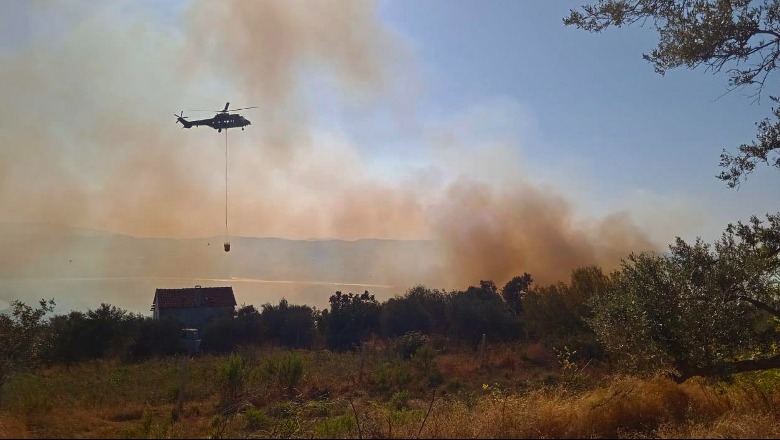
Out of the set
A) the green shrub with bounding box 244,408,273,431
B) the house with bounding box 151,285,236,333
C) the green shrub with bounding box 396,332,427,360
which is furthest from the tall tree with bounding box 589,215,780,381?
the house with bounding box 151,285,236,333

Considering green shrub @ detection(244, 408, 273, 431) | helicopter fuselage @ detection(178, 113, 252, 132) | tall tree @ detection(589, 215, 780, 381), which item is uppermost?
helicopter fuselage @ detection(178, 113, 252, 132)

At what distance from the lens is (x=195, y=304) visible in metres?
39.2

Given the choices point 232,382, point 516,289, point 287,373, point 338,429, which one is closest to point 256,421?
point 338,429

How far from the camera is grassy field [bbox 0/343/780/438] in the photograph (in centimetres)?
600

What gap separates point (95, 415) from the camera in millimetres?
9203

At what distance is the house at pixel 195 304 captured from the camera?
38.1 m

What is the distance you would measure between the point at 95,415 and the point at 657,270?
9.67 metres

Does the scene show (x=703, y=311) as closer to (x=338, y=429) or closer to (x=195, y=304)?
(x=338, y=429)

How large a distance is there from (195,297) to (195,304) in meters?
0.93

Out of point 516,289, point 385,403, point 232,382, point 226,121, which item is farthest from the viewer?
point 516,289

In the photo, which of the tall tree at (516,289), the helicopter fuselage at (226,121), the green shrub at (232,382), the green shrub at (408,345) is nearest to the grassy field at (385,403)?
the green shrub at (232,382)

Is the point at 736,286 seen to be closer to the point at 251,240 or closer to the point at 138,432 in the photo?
the point at 138,432

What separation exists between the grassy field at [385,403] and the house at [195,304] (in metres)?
19.4

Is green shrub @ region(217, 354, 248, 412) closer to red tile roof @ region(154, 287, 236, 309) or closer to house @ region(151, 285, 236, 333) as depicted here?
house @ region(151, 285, 236, 333)
